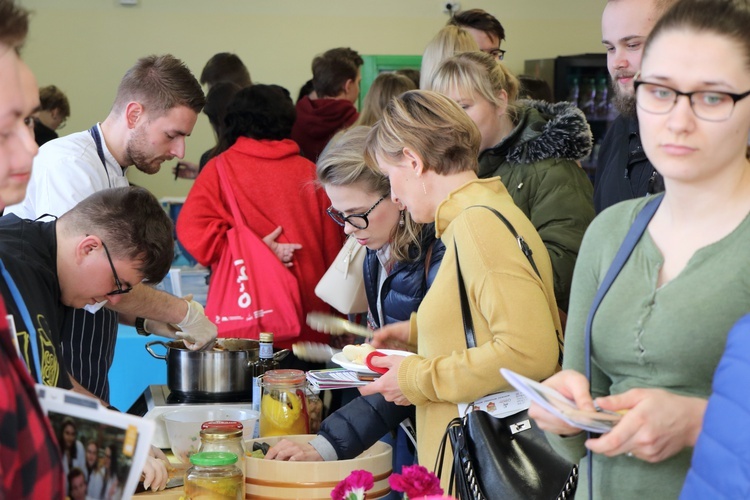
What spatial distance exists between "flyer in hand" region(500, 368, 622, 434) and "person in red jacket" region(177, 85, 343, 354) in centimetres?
218

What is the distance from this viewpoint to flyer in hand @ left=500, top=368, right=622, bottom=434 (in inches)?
42.5

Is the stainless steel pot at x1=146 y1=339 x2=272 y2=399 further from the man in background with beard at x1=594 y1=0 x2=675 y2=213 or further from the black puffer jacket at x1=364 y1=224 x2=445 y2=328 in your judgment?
the man in background with beard at x1=594 y1=0 x2=675 y2=213

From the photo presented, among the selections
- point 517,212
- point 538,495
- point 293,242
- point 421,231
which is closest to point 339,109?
point 293,242

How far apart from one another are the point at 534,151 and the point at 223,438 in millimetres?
1303

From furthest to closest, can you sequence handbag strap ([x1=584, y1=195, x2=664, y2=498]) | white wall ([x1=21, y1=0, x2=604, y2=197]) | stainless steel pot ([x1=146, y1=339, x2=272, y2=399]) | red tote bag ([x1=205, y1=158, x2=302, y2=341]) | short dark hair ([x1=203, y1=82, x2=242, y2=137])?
white wall ([x1=21, y1=0, x2=604, y2=197]) < short dark hair ([x1=203, y1=82, x2=242, y2=137]) < red tote bag ([x1=205, y1=158, x2=302, y2=341]) < stainless steel pot ([x1=146, y1=339, x2=272, y2=399]) < handbag strap ([x1=584, y1=195, x2=664, y2=498])

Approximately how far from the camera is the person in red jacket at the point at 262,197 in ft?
10.7

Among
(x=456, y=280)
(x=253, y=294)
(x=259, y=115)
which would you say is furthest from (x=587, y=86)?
(x=456, y=280)

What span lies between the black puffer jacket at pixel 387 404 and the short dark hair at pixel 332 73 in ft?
6.97

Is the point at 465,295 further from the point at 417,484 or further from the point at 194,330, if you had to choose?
the point at 194,330

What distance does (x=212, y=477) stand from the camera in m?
1.69

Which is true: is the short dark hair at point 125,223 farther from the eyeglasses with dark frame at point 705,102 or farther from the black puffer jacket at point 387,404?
the eyeglasses with dark frame at point 705,102

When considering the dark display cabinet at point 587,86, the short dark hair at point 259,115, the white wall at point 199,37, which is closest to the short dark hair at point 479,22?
the short dark hair at point 259,115

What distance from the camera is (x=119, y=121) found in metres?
2.75

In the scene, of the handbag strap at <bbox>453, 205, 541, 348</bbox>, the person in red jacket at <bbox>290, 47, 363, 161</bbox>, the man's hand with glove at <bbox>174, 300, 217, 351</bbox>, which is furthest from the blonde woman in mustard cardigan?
the person in red jacket at <bbox>290, 47, 363, 161</bbox>
